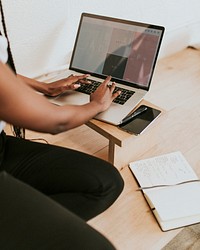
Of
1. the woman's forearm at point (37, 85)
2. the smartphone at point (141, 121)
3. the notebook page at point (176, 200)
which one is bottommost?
the notebook page at point (176, 200)

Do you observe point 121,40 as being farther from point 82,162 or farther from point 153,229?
point 153,229

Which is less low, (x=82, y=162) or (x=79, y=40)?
(x=79, y=40)

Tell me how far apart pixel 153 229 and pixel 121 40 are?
731 millimetres

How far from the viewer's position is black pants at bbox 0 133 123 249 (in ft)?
2.68

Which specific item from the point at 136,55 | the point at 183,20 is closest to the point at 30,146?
the point at 136,55

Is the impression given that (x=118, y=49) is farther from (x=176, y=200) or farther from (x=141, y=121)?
(x=176, y=200)

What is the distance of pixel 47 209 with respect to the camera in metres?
0.66

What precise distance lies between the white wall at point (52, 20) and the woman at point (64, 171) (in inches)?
19.3

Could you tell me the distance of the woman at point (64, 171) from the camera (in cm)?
62

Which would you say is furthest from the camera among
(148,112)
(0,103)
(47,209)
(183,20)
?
(183,20)

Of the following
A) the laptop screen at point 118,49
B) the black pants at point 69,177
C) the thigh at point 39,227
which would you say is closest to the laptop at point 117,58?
the laptop screen at point 118,49

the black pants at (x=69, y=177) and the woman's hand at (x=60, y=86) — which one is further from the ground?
the woman's hand at (x=60, y=86)

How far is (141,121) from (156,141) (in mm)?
294

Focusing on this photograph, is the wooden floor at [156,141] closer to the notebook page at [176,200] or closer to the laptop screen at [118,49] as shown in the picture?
the notebook page at [176,200]
